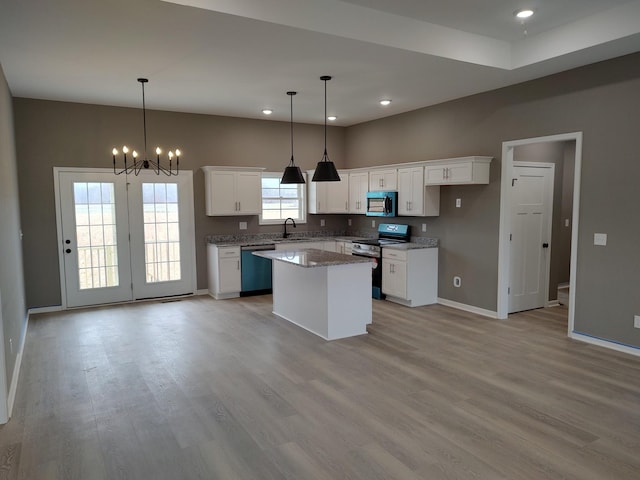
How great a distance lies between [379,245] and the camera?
22.5 feet

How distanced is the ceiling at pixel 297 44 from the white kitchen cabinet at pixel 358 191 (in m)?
2.08

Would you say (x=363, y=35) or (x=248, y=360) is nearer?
(x=363, y=35)

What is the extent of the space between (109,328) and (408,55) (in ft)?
15.1

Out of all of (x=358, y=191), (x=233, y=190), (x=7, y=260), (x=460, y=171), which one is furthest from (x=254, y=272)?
(x=7, y=260)

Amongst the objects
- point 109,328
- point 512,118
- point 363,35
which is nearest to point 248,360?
point 109,328

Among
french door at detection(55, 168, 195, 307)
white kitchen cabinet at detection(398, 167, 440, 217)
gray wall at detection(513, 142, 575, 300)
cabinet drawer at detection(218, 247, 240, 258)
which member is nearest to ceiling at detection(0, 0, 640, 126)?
gray wall at detection(513, 142, 575, 300)

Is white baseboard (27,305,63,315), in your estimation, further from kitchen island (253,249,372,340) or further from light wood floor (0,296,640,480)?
kitchen island (253,249,372,340)

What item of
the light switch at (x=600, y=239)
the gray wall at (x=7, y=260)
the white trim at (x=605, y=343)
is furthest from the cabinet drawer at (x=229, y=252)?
the light switch at (x=600, y=239)

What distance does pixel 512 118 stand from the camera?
18.1 ft

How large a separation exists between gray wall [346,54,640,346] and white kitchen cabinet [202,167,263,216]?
2868 millimetres

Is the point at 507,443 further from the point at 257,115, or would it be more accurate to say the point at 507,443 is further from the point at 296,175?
the point at 257,115

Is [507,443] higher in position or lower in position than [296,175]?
lower

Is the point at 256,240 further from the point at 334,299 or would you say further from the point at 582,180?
the point at 582,180

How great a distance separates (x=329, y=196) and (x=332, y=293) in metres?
3.56
